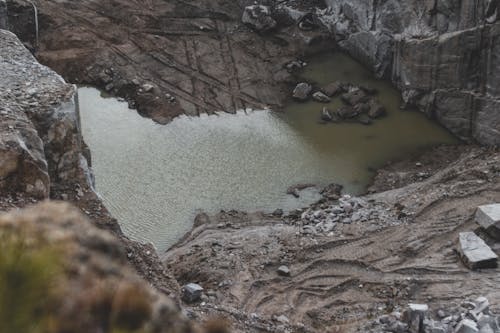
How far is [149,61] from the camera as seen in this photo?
67.1 ft

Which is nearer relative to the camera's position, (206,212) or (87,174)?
(87,174)

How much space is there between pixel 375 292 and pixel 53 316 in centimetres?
870

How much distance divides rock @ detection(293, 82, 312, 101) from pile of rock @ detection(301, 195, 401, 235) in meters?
5.81

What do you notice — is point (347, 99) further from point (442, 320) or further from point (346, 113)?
point (442, 320)

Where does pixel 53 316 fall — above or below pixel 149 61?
above

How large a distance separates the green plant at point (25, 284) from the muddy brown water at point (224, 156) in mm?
10114

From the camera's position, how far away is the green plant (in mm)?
2848

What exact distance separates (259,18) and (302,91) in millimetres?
4627

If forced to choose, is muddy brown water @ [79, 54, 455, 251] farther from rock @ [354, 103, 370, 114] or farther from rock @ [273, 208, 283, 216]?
rock @ [354, 103, 370, 114]

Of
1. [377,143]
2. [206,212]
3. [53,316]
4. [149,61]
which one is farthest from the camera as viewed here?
[149,61]

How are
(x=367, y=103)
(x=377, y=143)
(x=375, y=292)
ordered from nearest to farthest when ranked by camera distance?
Result: (x=375, y=292)
(x=377, y=143)
(x=367, y=103)

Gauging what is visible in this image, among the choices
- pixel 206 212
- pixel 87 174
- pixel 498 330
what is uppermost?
pixel 87 174

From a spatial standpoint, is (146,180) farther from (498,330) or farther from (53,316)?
(53,316)

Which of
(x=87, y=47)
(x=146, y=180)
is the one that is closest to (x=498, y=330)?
(x=146, y=180)
